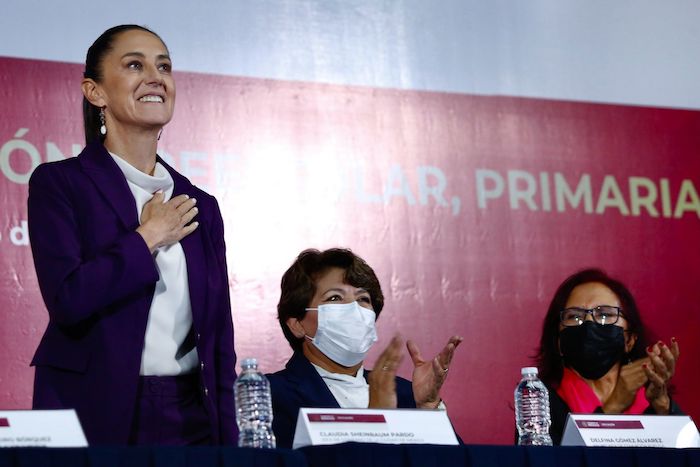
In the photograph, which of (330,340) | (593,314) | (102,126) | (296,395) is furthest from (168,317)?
(593,314)

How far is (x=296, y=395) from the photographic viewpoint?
2.92 meters

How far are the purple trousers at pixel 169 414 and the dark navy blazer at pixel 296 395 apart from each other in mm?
440

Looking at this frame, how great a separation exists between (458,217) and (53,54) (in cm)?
124

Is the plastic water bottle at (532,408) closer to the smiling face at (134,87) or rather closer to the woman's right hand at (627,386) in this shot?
the woman's right hand at (627,386)

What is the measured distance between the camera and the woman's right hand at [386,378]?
2.62 m

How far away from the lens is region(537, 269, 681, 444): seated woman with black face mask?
3.26 metres

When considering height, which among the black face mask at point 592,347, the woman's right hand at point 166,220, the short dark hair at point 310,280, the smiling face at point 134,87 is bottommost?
the black face mask at point 592,347

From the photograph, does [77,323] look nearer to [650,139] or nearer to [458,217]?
[458,217]

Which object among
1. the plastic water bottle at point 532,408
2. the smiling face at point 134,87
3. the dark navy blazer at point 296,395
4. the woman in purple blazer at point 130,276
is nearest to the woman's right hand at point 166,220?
the woman in purple blazer at point 130,276

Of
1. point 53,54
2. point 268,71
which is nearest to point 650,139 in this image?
point 268,71

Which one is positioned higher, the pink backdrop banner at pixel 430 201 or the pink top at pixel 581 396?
the pink backdrop banner at pixel 430 201

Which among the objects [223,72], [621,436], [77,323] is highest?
[223,72]

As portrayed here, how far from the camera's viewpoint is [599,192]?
4008mm

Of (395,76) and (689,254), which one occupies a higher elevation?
(395,76)
